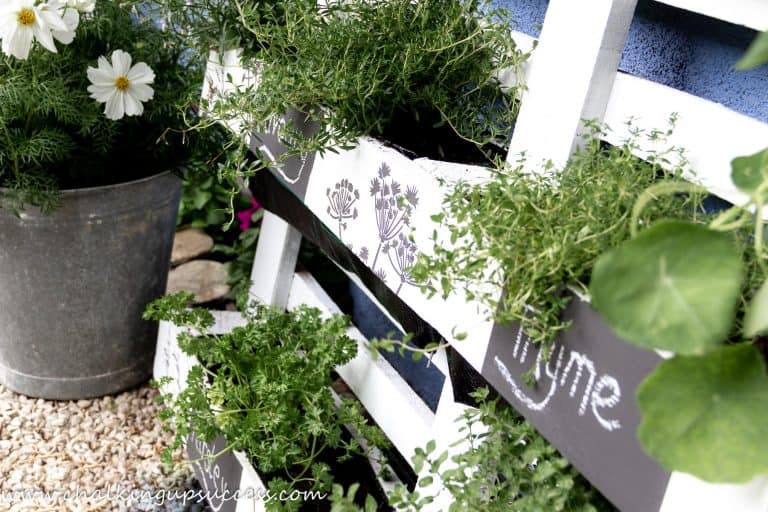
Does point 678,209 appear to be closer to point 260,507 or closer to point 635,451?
point 635,451

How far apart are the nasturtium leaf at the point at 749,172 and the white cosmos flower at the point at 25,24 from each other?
1141 millimetres

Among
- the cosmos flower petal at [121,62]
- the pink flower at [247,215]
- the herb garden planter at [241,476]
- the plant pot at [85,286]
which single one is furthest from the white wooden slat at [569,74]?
the pink flower at [247,215]

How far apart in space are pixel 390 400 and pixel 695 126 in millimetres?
722

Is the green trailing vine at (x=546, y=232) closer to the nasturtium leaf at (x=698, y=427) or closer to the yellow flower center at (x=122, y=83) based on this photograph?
the nasturtium leaf at (x=698, y=427)

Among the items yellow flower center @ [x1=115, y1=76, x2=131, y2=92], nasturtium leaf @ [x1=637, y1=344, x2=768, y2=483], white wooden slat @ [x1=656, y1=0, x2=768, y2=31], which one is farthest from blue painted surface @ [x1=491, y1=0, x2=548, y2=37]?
nasturtium leaf @ [x1=637, y1=344, x2=768, y2=483]

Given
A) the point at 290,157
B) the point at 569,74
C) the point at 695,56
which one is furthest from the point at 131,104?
the point at 695,56

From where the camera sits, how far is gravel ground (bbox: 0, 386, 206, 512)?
1.58 meters

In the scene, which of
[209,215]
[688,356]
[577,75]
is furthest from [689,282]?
[209,215]

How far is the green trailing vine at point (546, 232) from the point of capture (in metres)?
0.75

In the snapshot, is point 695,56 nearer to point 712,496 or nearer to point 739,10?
point 739,10

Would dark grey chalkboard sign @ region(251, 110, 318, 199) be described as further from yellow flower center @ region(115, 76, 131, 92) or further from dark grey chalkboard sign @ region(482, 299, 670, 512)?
dark grey chalkboard sign @ region(482, 299, 670, 512)

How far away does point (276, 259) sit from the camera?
171 centimetres

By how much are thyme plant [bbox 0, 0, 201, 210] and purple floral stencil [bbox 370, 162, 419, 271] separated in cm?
50

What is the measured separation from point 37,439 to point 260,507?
2.53ft
